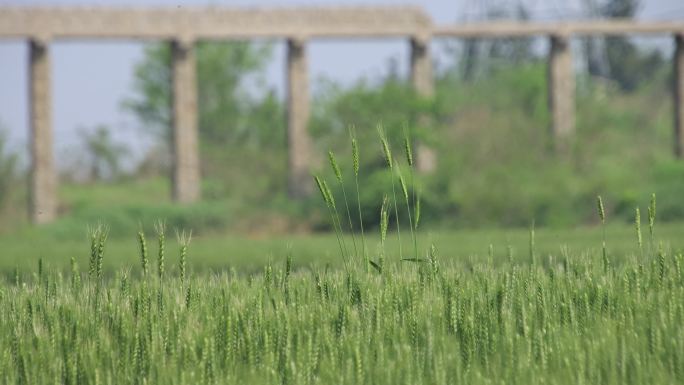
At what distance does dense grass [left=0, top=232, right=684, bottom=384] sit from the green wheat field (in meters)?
0.01

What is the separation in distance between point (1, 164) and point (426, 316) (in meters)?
24.5

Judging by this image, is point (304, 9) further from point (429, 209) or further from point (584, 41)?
point (584, 41)

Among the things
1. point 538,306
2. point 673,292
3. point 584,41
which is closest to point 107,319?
point 538,306

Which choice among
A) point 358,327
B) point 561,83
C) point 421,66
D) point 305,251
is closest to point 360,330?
point 358,327

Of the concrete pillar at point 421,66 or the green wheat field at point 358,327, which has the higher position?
the concrete pillar at point 421,66

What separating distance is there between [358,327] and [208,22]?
26797mm

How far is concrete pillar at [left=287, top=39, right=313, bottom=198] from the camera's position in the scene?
31391 millimetres

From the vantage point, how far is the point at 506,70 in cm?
5238

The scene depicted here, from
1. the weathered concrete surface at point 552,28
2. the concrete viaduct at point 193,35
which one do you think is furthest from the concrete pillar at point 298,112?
the weathered concrete surface at point 552,28

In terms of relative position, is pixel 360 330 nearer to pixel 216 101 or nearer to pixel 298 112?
pixel 298 112

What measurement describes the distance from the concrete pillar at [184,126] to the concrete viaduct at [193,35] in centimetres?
3

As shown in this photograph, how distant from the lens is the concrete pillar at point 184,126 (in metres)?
31.0

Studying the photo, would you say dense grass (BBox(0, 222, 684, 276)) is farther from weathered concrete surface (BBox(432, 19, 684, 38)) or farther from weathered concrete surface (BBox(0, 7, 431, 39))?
weathered concrete surface (BBox(432, 19, 684, 38))

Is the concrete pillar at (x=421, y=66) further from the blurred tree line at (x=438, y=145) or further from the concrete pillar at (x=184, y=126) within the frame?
the concrete pillar at (x=184, y=126)
